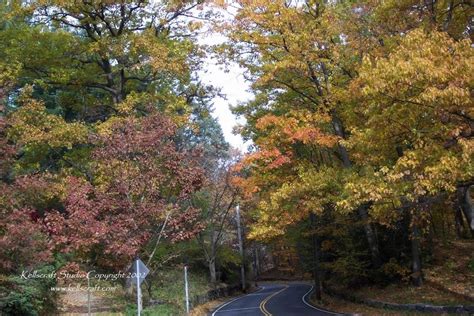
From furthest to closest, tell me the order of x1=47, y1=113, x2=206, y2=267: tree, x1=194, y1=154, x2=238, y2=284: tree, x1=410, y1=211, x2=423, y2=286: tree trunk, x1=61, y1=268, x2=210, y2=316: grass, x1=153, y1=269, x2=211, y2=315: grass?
x1=194, y1=154, x2=238, y2=284: tree
x1=153, y1=269, x2=211, y2=315: grass
x1=410, y1=211, x2=423, y2=286: tree trunk
x1=61, y1=268, x2=210, y2=316: grass
x1=47, y1=113, x2=206, y2=267: tree

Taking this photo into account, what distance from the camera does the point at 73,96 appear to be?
968 inches

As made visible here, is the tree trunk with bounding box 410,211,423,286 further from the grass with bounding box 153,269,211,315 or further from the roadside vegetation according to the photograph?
the grass with bounding box 153,269,211,315

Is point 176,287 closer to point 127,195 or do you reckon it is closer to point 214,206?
point 214,206

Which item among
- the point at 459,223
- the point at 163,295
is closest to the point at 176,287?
the point at 163,295

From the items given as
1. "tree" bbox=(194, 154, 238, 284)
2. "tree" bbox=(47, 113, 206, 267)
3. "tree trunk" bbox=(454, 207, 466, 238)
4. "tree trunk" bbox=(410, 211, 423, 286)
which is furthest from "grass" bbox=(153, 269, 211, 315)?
"tree trunk" bbox=(454, 207, 466, 238)

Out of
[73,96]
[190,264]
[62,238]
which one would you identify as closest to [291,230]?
[190,264]

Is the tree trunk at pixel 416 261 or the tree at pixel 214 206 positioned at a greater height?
the tree at pixel 214 206

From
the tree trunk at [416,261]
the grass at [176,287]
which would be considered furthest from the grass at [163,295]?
the tree trunk at [416,261]

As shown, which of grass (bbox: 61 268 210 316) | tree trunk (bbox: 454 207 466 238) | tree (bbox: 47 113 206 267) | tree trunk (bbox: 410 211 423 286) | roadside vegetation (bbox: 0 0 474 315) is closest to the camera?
roadside vegetation (bbox: 0 0 474 315)

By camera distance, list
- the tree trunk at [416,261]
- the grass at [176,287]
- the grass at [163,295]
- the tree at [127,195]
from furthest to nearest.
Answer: the grass at [176,287], the tree trunk at [416,261], the grass at [163,295], the tree at [127,195]

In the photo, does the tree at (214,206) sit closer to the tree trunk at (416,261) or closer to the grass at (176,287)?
the grass at (176,287)

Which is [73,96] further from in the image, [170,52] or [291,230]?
[291,230]

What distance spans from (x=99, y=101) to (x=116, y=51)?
495cm

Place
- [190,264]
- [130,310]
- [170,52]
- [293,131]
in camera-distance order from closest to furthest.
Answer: [130,310] → [293,131] → [170,52] → [190,264]
